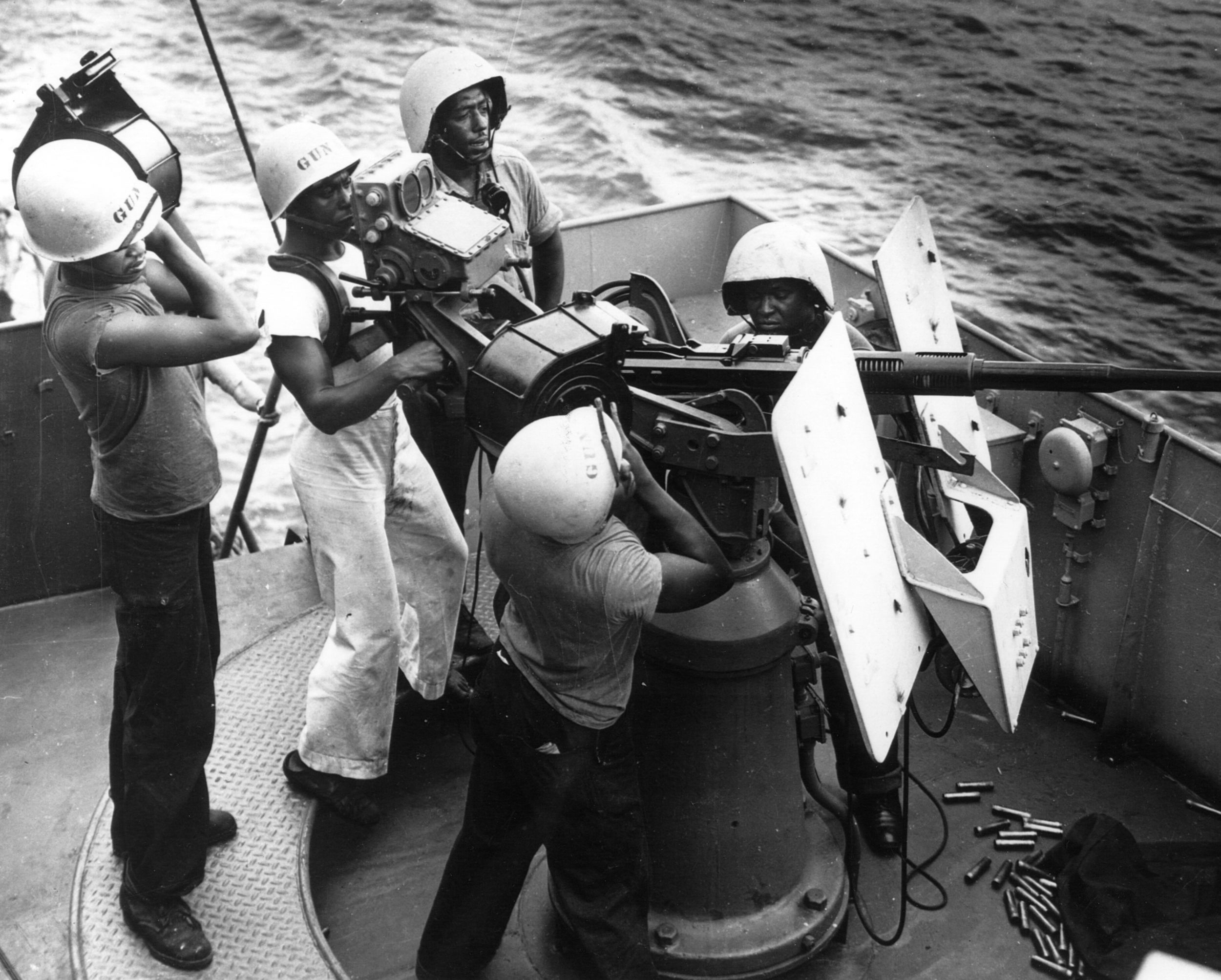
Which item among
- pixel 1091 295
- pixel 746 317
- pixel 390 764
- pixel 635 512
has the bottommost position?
pixel 1091 295

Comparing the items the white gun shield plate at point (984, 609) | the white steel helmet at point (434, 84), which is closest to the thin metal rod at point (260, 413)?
the white steel helmet at point (434, 84)

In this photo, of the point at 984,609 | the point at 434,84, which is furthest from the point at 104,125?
the point at 984,609

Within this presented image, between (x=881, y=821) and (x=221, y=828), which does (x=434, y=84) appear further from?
(x=881, y=821)

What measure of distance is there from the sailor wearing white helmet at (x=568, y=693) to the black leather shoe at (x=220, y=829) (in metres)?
0.67

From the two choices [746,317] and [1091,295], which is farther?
[1091,295]

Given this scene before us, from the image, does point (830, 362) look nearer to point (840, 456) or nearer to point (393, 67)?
point (840, 456)

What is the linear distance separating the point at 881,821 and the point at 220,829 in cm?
191

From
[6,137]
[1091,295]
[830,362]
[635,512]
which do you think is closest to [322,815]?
[635,512]

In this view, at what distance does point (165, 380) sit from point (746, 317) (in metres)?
1.66

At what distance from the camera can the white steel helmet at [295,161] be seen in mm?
3480

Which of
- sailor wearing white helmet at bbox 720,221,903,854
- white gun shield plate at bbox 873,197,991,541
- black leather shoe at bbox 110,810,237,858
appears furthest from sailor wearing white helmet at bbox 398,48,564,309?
black leather shoe at bbox 110,810,237,858

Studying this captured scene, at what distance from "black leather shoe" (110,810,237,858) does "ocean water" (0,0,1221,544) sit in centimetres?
569

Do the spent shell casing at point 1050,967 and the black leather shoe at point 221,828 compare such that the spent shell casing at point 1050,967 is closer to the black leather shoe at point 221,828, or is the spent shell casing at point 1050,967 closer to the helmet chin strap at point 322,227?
the black leather shoe at point 221,828

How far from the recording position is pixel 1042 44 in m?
11.8
